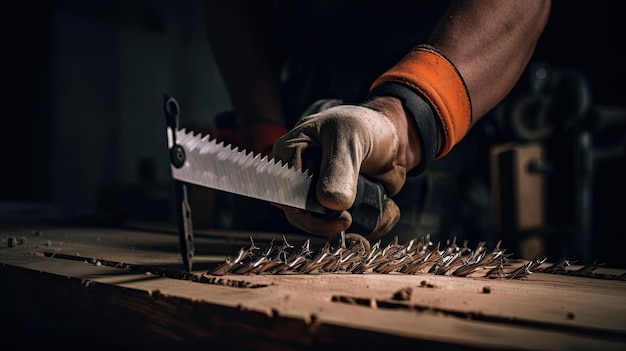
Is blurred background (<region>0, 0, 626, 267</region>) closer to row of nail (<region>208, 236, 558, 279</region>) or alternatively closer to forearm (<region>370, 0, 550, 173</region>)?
forearm (<region>370, 0, 550, 173</region>)

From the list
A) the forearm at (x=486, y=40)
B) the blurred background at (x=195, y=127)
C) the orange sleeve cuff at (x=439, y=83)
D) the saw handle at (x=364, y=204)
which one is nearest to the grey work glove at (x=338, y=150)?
the saw handle at (x=364, y=204)

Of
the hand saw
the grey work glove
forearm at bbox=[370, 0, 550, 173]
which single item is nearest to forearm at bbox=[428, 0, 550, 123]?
forearm at bbox=[370, 0, 550, 173]

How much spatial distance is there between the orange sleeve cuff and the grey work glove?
127 mm

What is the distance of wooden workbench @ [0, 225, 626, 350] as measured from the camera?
607 mm

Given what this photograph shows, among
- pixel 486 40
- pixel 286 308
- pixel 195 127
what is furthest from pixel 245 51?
pixel 286 308

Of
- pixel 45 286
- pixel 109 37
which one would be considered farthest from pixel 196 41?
pixel 45 286

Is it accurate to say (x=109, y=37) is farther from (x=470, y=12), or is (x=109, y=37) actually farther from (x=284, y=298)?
(x=284, y=298)

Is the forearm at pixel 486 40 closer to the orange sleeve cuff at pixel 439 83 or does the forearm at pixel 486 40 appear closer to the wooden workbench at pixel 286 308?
the orange sleeve cuff at pixel 439 83

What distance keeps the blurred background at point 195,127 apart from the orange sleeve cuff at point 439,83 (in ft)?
2.08

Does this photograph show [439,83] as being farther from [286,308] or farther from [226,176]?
[286,308]

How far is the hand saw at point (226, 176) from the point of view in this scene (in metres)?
0.78

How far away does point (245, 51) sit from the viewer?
2.02 m

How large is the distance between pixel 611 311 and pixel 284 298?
408mm

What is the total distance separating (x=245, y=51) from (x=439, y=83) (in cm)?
93
